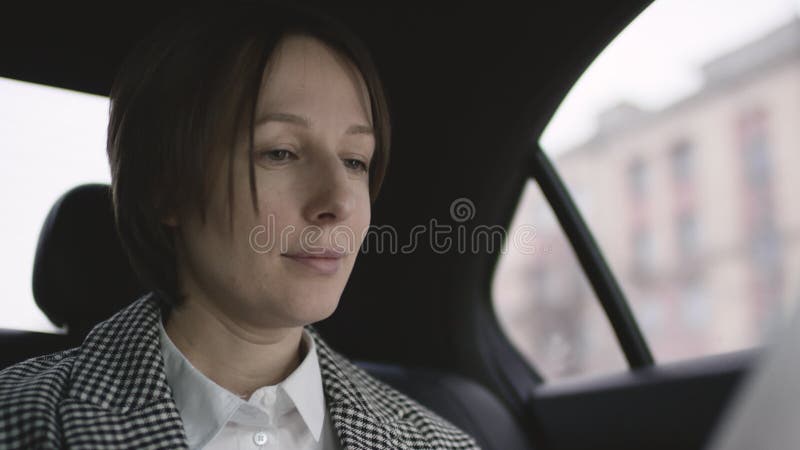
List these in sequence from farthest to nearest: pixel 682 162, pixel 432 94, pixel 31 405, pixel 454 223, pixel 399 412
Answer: pixel 682 162 → pixel 454 223 → pixel 432 94 → pixel 399 412 → pixel 31 405

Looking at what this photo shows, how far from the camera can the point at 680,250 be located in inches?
1013

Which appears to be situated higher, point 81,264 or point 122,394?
point 81,264

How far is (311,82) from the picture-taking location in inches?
46.5

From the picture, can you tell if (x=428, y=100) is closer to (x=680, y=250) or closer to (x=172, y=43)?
(x=172, y=43)

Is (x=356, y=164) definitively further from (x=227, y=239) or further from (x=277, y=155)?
(x=227, y=239)

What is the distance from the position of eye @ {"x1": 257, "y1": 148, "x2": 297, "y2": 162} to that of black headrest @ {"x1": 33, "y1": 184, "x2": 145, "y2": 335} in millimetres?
A: 449

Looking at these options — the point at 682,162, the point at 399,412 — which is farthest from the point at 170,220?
the point at 682,162

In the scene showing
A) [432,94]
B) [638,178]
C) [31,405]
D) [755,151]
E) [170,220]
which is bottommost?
[31,405]

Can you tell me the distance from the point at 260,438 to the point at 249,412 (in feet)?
0.14

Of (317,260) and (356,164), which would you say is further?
(356,164)

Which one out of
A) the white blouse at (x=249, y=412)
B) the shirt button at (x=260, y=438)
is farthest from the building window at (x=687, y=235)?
the shirt button at (x=260, y=438)

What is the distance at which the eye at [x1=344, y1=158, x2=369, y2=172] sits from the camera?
124cm

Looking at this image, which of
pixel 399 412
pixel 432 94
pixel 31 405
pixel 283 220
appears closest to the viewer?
pixel 31 405

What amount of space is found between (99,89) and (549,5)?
97 cm
